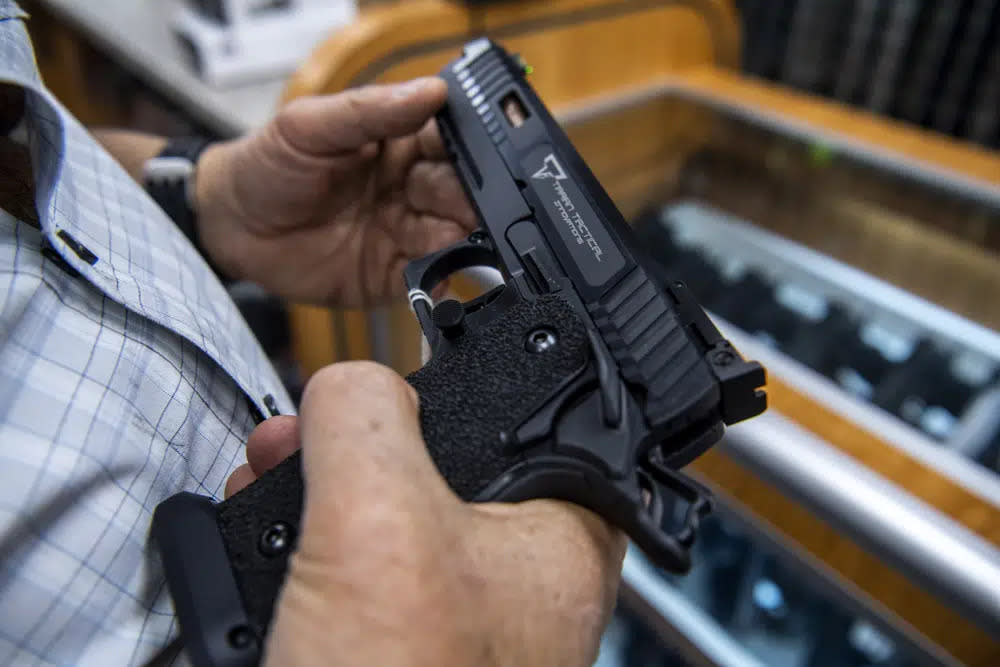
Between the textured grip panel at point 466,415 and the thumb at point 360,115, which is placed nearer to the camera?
the textured grip panel at point 466,415

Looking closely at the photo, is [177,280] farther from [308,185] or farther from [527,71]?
[527,71]

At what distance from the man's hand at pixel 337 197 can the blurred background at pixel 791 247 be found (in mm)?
152

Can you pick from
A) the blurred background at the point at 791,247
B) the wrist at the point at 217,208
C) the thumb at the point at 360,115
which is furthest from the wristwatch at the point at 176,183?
the blurred background at the point at 791,247

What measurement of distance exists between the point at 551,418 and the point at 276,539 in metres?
0.17

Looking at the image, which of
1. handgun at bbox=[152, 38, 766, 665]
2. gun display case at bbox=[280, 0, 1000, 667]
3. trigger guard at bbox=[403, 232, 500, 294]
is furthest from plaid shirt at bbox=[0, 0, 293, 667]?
gun display case at bbox=[280, 0, 1000, 667]

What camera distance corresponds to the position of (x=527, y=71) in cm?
67

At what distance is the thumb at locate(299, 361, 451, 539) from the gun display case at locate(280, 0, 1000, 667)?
41 cm

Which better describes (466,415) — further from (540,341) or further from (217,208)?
(217,208)

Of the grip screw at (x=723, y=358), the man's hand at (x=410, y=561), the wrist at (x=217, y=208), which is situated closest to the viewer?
the man's hand at (x=410, y=561)

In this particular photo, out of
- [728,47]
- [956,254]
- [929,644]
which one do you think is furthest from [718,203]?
[929,644]

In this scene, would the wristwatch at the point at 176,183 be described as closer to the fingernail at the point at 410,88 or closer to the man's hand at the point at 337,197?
the man's hand at the point at 337,197

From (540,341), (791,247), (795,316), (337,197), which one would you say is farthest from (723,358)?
(791,247)

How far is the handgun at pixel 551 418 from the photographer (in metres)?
0.37

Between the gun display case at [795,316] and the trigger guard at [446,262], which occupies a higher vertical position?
the trigger guard at [446,262]
